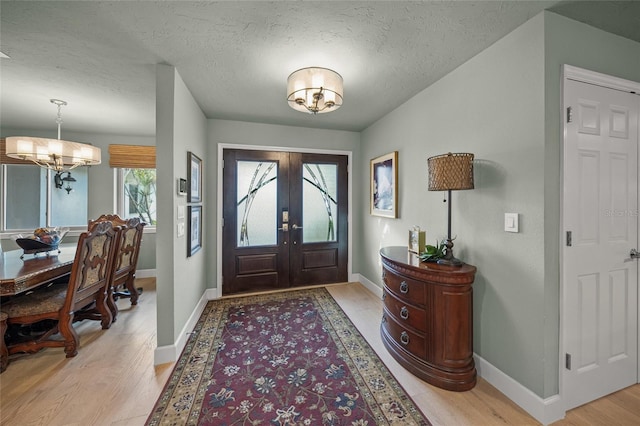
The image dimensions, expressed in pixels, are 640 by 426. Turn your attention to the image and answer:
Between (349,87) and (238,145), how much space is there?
5.89ft

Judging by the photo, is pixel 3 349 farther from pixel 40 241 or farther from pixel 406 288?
pixel 406 288

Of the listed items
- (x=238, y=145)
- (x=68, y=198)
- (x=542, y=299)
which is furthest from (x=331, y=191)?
(x=68, y=198)

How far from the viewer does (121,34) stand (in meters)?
1.71

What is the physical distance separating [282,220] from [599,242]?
3.19 metres

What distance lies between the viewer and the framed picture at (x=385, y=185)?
9.92 ft

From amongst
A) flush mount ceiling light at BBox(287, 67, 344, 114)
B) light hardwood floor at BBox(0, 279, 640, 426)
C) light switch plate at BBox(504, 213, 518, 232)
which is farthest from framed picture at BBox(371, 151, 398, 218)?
light hardwood floor at BBox(0, 279, 640, 426)

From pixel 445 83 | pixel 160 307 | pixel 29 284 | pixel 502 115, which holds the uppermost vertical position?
pixel 445 83

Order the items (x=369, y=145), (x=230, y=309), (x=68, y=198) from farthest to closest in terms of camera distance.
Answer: (x=68, y=198), (x=369, y=145), (x=230, y=309)

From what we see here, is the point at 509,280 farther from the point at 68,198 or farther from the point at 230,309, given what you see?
the point at 68,198

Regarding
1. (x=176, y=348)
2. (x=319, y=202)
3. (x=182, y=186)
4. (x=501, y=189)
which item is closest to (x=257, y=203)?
(x=319, y=202)

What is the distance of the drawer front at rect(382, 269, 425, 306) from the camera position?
1.85 m

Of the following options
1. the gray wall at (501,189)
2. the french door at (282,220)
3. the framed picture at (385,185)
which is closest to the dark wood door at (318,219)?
the french door at (282,220)

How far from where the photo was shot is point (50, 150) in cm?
266

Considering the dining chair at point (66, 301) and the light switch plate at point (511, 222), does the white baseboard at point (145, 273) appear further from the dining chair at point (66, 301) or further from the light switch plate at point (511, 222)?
the light switch plate at point (511, 222)
